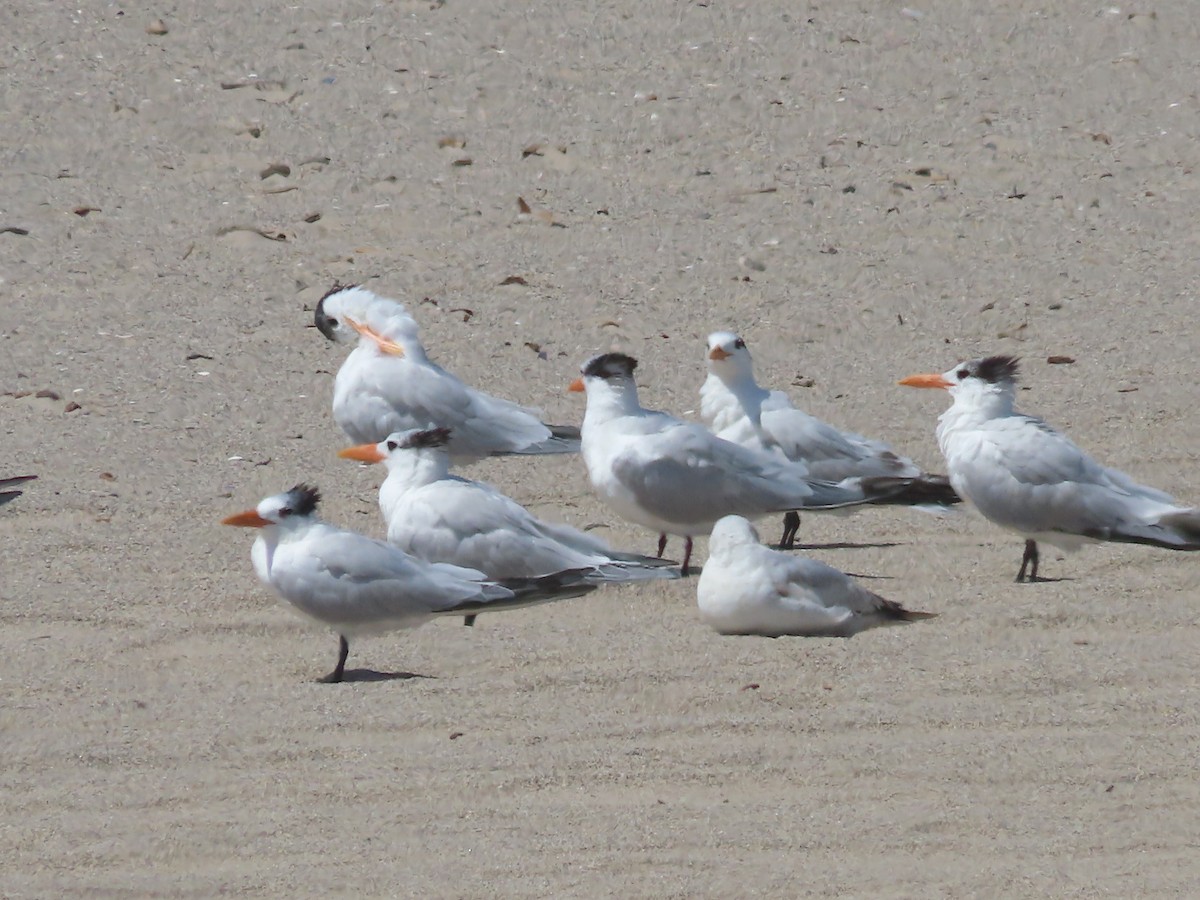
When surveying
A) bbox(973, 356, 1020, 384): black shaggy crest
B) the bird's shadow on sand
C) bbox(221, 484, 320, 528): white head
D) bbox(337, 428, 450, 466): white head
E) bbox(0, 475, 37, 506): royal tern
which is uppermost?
bbox(973, 356, 1020, 384): black shaggy crest

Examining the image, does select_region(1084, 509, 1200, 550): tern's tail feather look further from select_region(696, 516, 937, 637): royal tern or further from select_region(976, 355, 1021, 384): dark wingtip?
select_region(696, 516, 937, 637): royal tern

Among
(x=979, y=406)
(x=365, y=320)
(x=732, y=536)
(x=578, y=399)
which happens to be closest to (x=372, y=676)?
(x=732, y=536)

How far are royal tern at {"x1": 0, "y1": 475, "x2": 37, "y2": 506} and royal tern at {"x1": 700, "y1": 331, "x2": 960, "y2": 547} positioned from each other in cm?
232

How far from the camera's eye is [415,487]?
20.8 ft

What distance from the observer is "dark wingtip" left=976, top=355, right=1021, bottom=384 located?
22.3ft

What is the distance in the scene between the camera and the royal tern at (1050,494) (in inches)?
256

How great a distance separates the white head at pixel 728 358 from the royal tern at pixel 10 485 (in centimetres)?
234

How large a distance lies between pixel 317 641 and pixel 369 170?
195 inches

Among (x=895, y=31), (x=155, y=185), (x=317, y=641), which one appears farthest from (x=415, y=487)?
(x=895, y=31)

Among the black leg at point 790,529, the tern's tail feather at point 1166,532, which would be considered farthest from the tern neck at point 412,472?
the tern's tail feather at point 1166,532

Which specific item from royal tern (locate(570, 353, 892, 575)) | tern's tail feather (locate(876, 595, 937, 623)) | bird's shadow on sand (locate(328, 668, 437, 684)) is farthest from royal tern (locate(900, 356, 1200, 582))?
bird's shadow on sand (locate(328, 668, 437, 684))

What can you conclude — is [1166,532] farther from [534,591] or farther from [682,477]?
[534,591]

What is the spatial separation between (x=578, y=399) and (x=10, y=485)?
2314mm

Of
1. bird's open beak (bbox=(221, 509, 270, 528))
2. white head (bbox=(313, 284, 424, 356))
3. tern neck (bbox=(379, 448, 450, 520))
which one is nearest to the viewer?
bird's open beak (bbox=(221, 509, 270, 528))
